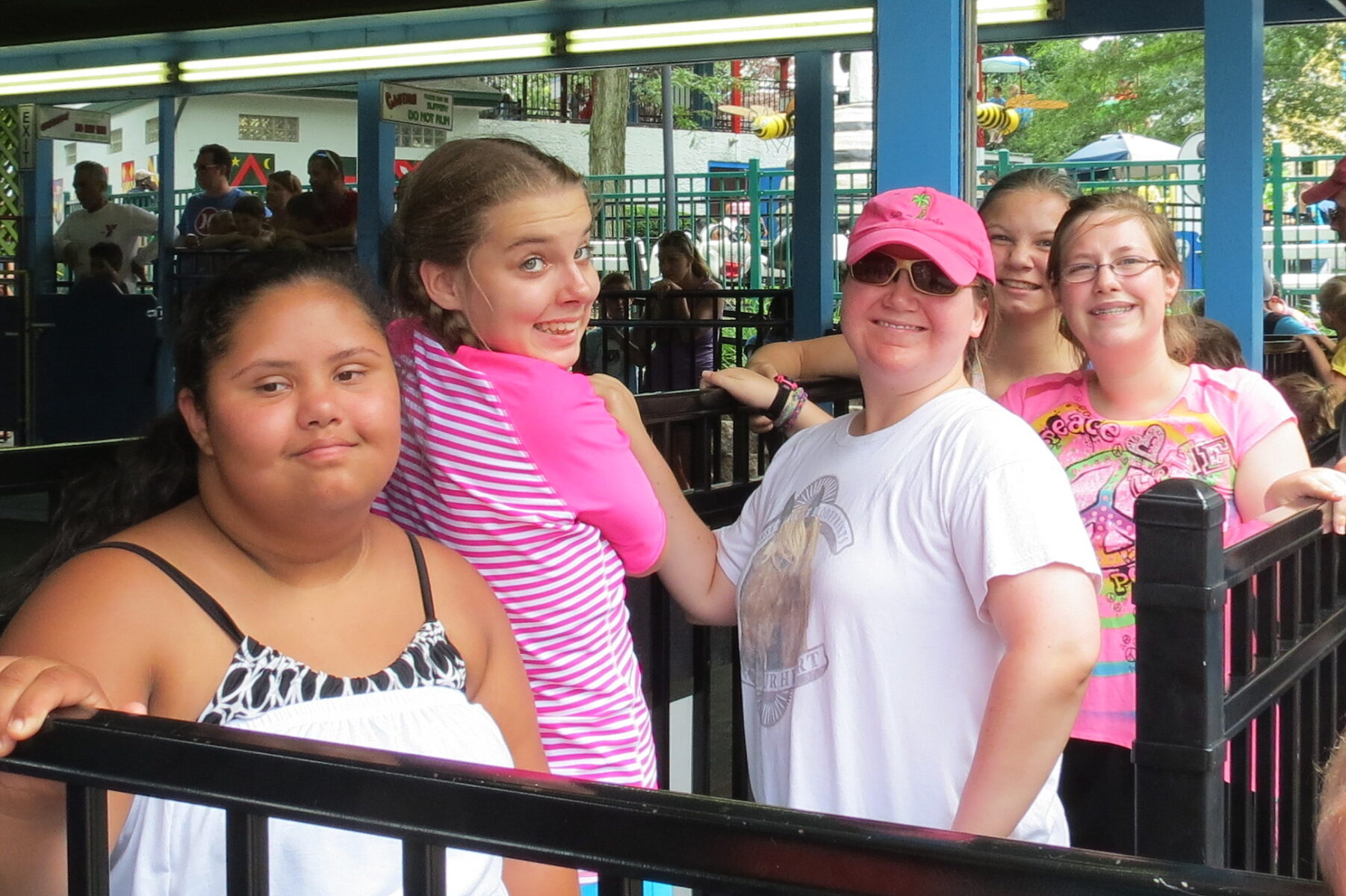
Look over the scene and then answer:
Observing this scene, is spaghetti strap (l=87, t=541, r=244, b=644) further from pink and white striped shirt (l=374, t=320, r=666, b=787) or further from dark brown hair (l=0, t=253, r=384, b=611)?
pink and white striped shirt (l=374, t=320, r=666, b=787)

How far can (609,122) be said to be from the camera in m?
27.0

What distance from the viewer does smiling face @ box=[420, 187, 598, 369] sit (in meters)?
1.98

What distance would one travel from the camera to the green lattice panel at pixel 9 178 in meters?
14.6

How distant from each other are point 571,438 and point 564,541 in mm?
160

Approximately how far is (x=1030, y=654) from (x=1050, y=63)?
1494 inches

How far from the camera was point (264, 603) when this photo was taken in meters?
1.61

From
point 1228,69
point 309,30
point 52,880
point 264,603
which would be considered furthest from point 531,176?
point 309,30

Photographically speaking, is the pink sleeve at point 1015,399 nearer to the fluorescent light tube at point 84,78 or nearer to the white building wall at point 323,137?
the fluorescent light tube at point 84,78

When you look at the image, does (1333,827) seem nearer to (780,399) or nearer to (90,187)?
(780,399)

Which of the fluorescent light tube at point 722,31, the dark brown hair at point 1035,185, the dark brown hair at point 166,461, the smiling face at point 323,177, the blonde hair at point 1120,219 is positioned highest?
the fluorescent light tube at point 722,31

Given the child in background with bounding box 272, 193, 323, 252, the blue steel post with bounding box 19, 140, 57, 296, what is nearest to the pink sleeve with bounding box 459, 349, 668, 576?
the child in background with bounding box 272, 193, 323, 252

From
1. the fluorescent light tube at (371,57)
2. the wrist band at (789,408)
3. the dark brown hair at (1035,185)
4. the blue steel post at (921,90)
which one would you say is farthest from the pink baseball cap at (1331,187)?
the fluorescent light tube at (371,57)

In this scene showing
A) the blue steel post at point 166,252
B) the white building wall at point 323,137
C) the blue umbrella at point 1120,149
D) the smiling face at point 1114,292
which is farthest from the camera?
the white building wall at point 323,137

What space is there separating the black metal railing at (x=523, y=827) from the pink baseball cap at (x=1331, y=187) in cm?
403
